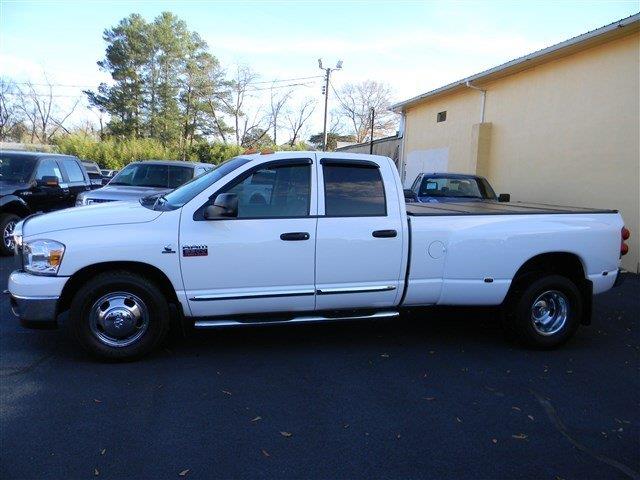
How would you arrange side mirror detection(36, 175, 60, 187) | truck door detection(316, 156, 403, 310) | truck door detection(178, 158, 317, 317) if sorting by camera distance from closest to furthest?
truck door detection(178, 158, 317, 317) → truck door detection(316, 156, 403, 310) → side mirror detection(36, 175, 60, 187)

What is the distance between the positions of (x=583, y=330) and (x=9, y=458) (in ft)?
18.6

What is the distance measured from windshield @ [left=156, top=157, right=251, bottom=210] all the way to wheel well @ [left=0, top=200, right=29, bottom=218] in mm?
5567

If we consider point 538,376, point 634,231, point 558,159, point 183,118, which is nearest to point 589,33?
point 558,159

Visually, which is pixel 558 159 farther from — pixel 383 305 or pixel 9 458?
pixel 9 458

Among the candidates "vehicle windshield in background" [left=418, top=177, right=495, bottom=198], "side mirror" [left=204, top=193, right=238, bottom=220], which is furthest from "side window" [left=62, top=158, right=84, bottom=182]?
"side mirror" [left=204, top=193, right=238, bottom=220]

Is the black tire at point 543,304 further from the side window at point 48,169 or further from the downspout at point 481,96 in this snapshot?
the downspout at point 481,96

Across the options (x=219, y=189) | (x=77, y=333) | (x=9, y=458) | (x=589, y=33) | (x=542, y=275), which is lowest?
(x=9, y=458)

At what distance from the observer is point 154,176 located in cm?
1034

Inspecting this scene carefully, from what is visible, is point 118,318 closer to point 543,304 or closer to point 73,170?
point 543,304

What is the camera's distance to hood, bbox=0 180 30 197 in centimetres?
916

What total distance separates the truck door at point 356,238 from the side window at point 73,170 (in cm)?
790

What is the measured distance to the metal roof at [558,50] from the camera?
9.73 meters

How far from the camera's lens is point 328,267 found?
475cm

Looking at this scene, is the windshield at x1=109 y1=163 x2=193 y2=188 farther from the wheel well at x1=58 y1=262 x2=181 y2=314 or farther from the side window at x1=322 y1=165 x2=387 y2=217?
the side window at x1=322 y1=165 x2=387 y2=217
